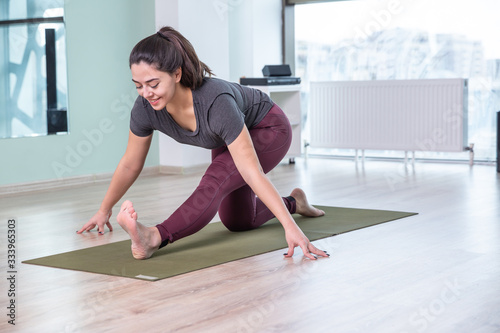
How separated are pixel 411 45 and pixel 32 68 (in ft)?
9.52

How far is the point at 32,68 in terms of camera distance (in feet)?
14.9

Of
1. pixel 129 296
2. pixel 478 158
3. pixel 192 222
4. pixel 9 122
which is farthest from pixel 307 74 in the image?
pixel 129 296

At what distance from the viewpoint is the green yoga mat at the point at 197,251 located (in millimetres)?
2318

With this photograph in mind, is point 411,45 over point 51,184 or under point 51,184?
over

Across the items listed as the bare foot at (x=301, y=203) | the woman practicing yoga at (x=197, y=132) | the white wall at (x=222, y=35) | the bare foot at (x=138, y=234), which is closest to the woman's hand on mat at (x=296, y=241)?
the woman practicing yoga at (x=197, y=132)

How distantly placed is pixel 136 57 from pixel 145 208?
1.59 metres

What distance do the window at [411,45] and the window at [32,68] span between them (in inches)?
93.5

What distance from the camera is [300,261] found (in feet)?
7.86

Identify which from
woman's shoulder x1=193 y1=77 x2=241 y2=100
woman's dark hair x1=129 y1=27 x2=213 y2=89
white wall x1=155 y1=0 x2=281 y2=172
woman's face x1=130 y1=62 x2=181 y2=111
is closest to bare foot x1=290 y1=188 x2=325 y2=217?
woman's shoulder x1=193 y1=77 x2=241 y2=100

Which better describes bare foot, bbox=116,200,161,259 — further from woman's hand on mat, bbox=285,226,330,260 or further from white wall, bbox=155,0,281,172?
white wall, bbox=155,0,281,172

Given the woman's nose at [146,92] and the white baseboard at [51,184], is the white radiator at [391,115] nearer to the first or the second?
the white baseboard at [51,184]

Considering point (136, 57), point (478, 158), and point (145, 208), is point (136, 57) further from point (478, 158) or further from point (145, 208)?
point (478, 158)

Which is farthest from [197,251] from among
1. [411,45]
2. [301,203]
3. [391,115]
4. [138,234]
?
[411,45]

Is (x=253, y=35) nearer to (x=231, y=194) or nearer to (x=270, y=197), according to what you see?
(x=231, y=194)
